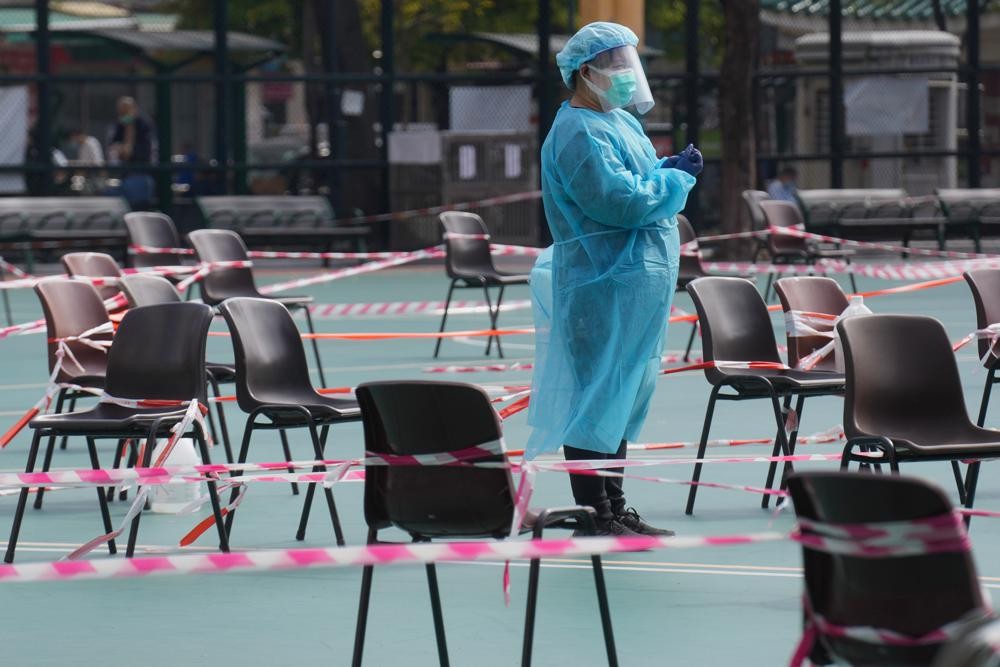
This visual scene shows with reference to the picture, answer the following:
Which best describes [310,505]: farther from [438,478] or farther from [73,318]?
[438,478]

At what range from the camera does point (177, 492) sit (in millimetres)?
8023

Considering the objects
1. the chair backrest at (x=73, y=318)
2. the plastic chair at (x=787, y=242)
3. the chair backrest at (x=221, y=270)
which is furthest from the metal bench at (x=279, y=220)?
the chair backrest at (x=73, y=318)

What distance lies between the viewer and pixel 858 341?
6398 mm

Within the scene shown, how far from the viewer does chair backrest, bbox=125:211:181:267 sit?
593 inches

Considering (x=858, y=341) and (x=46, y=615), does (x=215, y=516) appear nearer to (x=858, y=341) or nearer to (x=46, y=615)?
(x=46, y=615)

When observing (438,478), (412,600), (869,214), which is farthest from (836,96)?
(438,478)

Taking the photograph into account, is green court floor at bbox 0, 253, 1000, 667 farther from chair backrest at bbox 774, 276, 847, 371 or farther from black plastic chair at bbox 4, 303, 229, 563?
chair backrest at bbox 774, 276, 847, 371

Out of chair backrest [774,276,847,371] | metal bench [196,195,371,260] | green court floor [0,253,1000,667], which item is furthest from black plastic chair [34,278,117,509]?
metal bench [196,195,371,260]

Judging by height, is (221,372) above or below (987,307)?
below

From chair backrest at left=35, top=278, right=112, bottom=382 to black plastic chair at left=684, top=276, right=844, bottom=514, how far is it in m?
2.71

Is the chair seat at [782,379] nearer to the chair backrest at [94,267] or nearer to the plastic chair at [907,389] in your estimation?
the plastic chair at [907,389]

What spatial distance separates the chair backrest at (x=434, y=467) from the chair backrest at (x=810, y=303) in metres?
3.59

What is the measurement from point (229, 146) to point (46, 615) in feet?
62.2

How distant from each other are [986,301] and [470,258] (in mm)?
6332
